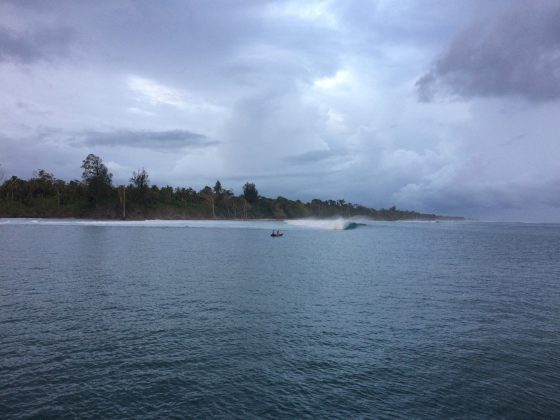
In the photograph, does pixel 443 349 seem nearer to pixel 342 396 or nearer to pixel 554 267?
pixel 342 396

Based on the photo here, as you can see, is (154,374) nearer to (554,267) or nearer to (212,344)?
(212,344)

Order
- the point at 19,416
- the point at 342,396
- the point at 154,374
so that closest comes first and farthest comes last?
the point at 19,416 → the point at 342,396 → the point at 154,374

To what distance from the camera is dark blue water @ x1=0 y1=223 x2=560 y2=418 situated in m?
17.7

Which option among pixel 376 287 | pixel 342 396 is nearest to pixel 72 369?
pixel 342 396

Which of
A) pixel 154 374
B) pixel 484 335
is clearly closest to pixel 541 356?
pixel 484 335

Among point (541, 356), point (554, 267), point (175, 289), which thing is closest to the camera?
point (541, 356)

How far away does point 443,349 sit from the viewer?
82.1ft

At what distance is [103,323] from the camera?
28469 mm

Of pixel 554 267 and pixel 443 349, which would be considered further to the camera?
pixel 554 267

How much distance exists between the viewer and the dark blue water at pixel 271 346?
17672 mm

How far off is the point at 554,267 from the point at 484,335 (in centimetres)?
5046

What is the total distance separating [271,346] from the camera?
24844mm

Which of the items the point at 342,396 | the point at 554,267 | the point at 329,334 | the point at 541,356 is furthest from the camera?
the point at 554,267

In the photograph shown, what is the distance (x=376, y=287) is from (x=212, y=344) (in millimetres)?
25599
